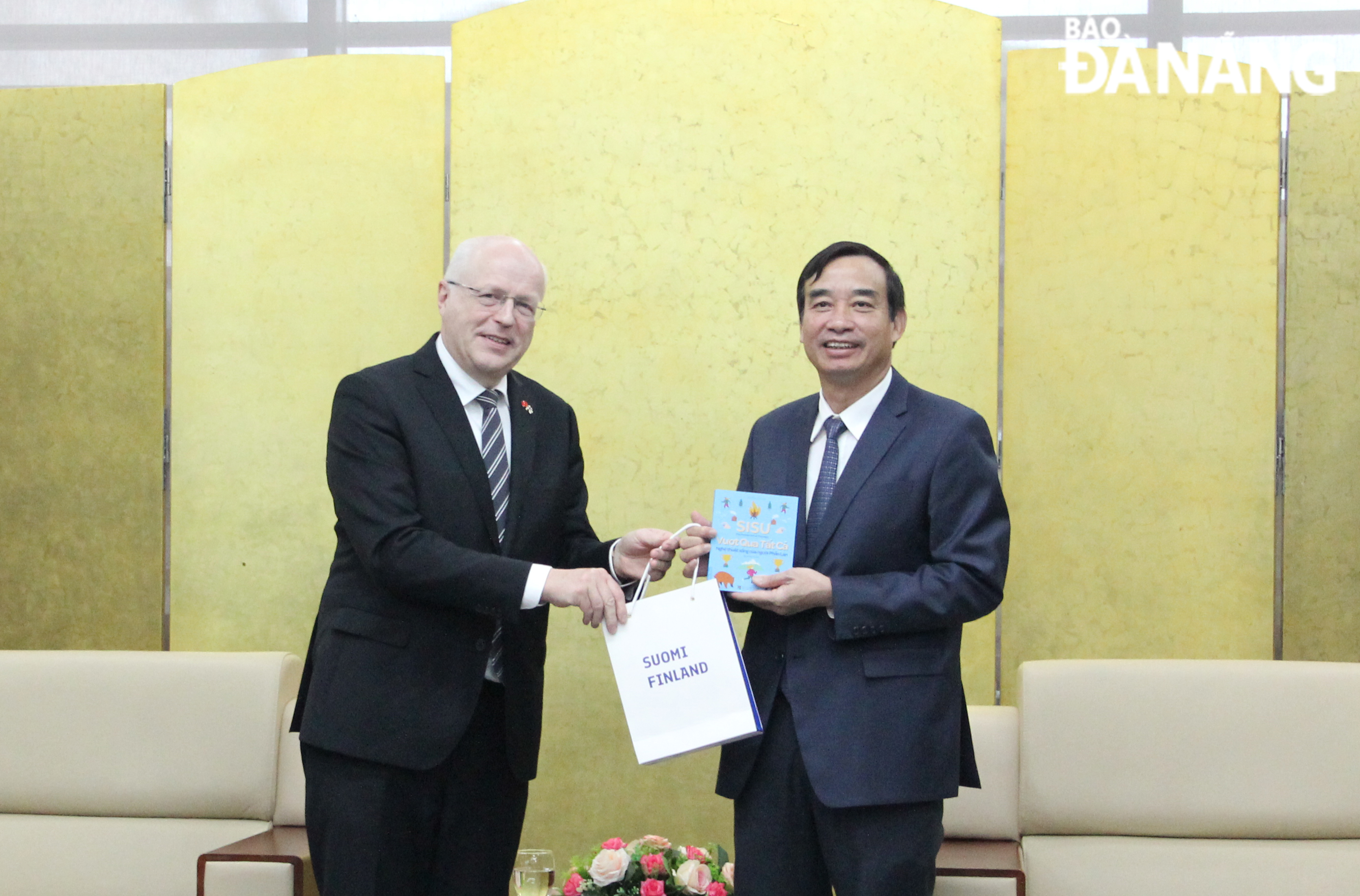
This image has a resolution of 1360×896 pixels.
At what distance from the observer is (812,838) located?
2197 millimetres

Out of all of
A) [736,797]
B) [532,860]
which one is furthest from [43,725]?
[736,797]

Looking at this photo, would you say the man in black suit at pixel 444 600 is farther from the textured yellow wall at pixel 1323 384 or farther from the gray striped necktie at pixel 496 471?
the textured yellow wall at pixel 1323 384

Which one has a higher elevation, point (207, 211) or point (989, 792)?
point (207, 211)

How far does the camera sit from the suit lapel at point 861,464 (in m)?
2.24

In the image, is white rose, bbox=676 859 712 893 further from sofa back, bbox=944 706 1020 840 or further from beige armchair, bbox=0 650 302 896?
beige armchair, bbox=0 650 302 896

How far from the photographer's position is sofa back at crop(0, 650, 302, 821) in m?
3.55

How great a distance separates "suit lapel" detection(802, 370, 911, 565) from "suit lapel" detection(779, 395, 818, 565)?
0.08ft

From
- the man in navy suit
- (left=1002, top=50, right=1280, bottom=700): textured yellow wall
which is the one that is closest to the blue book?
the man in navy suit

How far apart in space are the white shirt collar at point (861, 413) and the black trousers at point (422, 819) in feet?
2.86

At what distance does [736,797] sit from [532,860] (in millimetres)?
865

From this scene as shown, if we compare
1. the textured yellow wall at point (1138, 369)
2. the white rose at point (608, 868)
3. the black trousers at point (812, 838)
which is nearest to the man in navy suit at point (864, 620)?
the black trousers at point (812, 838)

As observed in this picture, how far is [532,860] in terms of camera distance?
2.90 meters

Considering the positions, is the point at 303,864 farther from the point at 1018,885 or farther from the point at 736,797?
the point at 1018,885

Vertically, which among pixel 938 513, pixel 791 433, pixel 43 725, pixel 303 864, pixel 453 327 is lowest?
pixel 303 864
